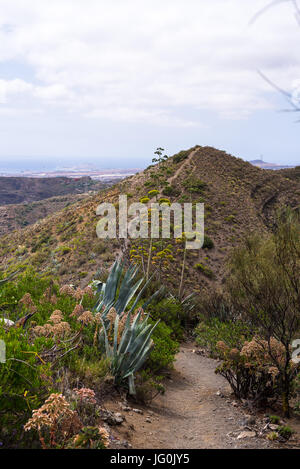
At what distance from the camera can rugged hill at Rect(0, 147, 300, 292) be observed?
23812mm

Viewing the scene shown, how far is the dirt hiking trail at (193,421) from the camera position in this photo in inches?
151

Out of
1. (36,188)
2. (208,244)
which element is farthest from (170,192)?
(36,188)

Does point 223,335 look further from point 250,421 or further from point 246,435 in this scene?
point 246,435

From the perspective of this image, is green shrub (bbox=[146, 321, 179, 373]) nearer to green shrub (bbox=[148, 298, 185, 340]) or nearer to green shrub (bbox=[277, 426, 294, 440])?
green shrub (bbox=[277, 426, 294, 440])

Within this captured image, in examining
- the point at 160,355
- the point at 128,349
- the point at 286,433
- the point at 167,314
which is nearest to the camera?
the point at 286,433

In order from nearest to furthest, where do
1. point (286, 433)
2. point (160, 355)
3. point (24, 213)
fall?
point (286, 433)
point (160, 355)
point (24, 213)

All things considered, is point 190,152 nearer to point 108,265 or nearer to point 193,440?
point 108,265


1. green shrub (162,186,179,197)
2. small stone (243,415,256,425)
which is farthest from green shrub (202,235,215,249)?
small stone (243,415,256,425)

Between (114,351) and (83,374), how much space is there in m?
0.73

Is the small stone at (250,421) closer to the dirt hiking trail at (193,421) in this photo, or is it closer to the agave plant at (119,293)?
the dirt hiking trail at (193,421)

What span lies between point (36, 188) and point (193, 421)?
13671 centimetres

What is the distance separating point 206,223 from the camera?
31.9 metres

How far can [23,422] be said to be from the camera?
113 inches
